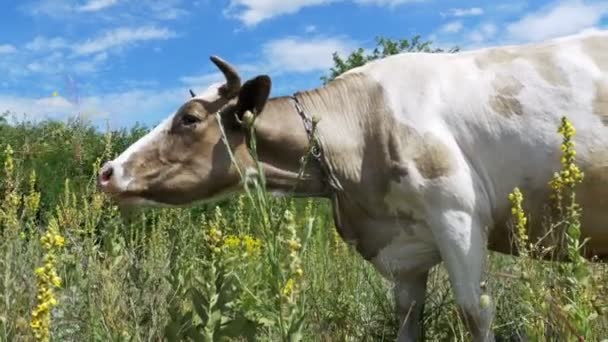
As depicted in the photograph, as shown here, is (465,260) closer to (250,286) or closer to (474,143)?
(474,143)

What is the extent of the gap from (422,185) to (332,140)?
2.19 ft

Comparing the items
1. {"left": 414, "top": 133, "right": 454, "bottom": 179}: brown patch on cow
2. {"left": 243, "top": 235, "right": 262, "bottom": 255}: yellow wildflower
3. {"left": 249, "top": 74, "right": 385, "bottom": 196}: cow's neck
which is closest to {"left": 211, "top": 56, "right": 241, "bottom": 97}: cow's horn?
{"left": 249, "top": 74, "right": 385, "bottom": 196}: cow's neck

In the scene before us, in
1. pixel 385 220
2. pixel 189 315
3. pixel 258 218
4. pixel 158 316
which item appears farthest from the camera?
pixel 385 220

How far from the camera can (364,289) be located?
526 centimetres

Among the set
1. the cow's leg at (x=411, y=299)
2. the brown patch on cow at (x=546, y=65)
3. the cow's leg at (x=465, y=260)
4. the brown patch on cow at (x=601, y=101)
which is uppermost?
the brown patch on cow at (x=546, y=65)

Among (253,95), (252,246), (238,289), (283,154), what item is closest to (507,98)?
(283,154)

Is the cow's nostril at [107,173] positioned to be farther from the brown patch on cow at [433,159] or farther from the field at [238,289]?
the brown patch on cow at [433,159]

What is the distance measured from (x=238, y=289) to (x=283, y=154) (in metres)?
1.40

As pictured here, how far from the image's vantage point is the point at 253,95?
4.46 m

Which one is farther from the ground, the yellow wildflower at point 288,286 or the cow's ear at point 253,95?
the cow's ear at point 253,95

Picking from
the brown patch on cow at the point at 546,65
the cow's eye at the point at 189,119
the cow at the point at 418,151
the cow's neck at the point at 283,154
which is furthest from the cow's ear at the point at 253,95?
the brown patch on cow at the point at 546,65

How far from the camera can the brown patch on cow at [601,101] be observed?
4.16 metres

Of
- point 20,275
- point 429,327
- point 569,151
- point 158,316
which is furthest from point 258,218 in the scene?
point 429,327

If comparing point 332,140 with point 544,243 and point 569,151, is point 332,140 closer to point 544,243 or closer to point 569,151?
point 544,243
